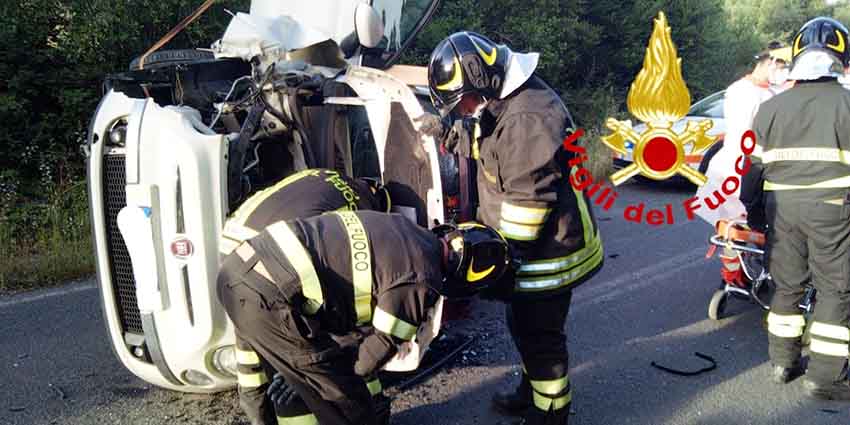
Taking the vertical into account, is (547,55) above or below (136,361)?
above

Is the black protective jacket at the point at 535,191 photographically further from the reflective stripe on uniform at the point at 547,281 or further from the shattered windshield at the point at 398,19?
the shattered windshield at the point at 398,19

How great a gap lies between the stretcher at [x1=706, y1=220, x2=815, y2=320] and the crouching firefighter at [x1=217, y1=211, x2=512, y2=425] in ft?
8.35

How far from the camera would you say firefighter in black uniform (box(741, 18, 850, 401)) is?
339 cm

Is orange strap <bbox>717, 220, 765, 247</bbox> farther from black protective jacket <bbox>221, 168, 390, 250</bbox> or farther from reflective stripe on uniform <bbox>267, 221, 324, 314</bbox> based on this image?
reflective stripe on uniform <bbox>267, 221, 324, 314</bbox>

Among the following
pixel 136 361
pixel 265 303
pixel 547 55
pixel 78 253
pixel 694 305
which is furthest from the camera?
pixel 547 55

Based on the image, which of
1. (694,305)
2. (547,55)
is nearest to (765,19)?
(547,55)

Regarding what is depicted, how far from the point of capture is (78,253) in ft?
17.7

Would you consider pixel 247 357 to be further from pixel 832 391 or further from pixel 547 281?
pixel 832 391

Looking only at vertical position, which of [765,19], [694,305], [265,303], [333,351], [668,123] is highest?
[765,19]

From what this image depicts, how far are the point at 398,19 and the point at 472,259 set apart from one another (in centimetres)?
315

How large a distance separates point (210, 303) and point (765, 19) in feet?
86.0

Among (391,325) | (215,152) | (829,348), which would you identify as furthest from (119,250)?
(829,348)

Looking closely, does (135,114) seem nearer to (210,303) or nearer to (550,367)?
(210,303)

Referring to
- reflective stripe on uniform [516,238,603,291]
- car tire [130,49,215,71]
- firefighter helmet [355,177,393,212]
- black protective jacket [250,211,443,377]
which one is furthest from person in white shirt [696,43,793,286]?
car tire [130,49,215,71]
